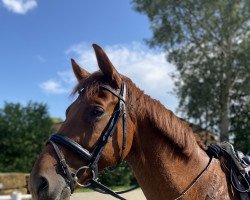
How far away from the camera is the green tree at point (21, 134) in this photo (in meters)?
22.9

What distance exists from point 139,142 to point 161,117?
0.27 m

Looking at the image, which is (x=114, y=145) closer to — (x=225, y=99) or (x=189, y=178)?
(x=189, y=178)

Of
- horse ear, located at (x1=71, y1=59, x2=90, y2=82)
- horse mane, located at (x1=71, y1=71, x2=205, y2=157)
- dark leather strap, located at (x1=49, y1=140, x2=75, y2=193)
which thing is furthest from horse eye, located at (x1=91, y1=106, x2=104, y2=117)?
horse ear, located at (x1=71, y1=59, x2=90, y2=82)

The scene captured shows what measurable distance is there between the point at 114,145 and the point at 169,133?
0.52 metres

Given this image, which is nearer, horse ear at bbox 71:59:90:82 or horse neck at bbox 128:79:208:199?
horse neck at bbox 128:79:208:199

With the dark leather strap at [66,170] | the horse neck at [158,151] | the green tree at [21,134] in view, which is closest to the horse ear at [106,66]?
the horse neck at [158,151]

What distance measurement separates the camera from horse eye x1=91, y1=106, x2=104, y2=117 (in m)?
2.97

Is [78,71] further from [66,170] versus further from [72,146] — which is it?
[66,170]

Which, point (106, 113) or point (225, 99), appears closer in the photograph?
point (106, 113)

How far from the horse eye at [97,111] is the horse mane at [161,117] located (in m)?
0.28

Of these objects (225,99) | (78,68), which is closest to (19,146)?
(225,99)

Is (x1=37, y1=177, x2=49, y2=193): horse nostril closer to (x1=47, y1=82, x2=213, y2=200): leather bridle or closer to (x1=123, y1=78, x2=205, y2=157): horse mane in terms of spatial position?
(x1=47, y1=82, x2=213, y2=200): leather bridle

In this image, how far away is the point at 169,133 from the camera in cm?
328

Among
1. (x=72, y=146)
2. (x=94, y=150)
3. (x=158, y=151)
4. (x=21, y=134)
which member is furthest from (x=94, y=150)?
(x=21, y=134)
